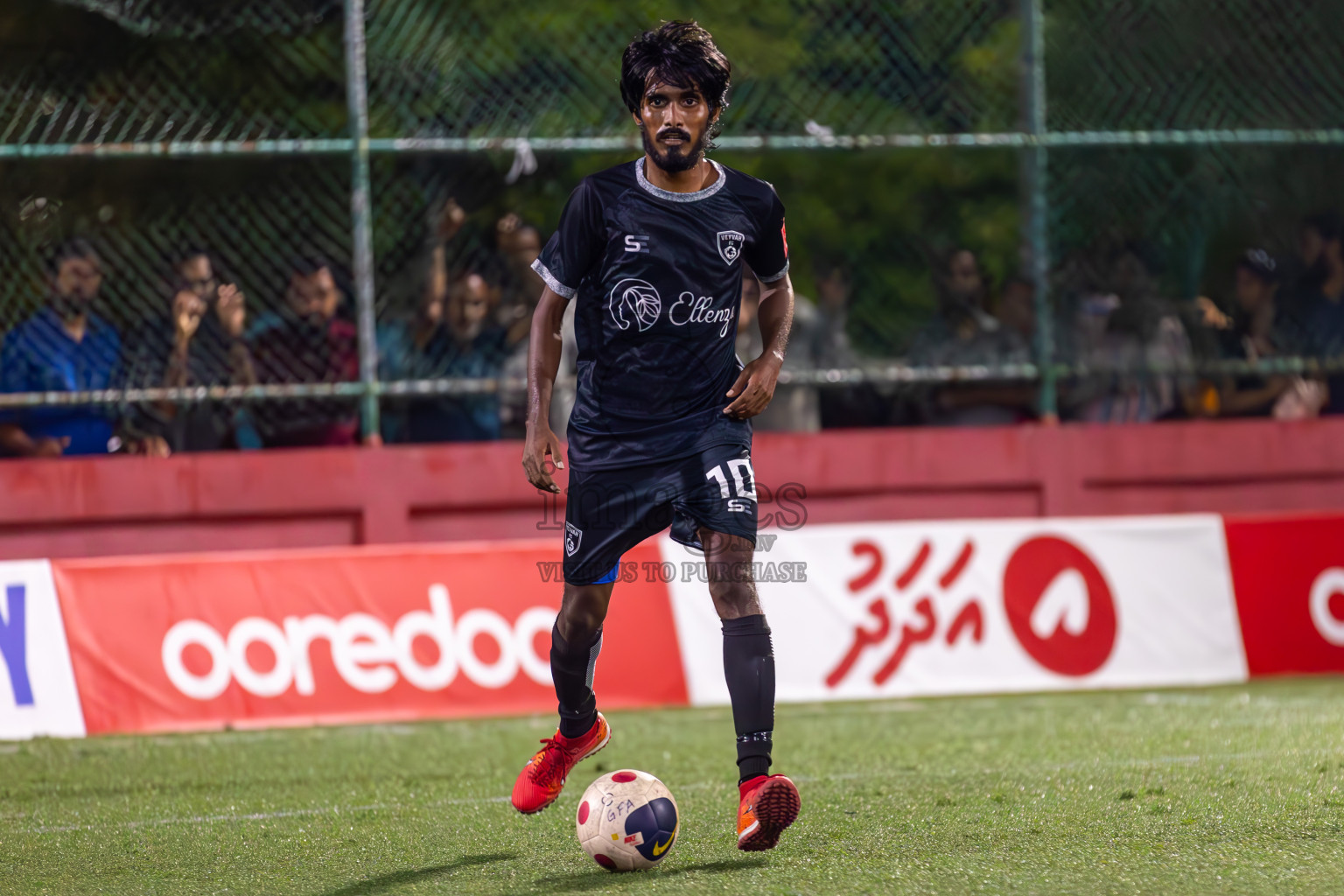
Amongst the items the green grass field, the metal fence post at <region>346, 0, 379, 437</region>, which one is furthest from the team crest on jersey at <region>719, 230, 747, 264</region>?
the metal fence post at <region>346, 0, 379, 437</region>

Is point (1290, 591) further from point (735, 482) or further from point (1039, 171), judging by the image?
point (735, 482)

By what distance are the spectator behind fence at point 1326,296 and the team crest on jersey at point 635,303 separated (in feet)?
24.3

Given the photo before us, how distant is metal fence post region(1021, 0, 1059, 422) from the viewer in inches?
406

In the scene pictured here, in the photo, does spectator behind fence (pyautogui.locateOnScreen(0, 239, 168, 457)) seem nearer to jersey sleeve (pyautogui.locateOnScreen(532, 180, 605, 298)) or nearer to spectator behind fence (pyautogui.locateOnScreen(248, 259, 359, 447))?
spectator behind fence (pyautogui.locateOnScreen(248, 259, 359, 447))

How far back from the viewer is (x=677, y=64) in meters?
4.37

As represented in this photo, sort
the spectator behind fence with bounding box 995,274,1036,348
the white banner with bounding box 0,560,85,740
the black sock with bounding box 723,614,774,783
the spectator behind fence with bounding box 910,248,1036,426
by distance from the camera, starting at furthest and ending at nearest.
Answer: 1. the spectator behind fence with bounding box 995,274,1036,348
2. the spectator behind fence with bounding box 910,248,1036,426
3. the white banner with bounding box 0,560,85,740
4. the black sock with bounding box 723,614,774,783

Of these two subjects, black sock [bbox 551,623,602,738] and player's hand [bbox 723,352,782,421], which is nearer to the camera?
player's hand [bbox 723,352,782,421]

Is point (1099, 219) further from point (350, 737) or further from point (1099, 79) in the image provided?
point (350, 737)

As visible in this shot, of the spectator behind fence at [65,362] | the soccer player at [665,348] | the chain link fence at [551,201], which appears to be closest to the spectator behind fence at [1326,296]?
the chain link fence at [551,201]

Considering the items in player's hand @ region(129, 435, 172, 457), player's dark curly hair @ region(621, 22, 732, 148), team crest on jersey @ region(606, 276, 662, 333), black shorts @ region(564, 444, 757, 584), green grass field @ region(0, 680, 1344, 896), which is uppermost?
player's dark curly hair @ region(621, 22, 732, 148)

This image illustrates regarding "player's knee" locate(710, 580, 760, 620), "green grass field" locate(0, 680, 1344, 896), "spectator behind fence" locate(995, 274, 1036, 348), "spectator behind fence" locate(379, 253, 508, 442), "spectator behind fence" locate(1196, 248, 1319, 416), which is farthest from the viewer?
"spectator behind fence" locate(1196, 248, 1319, 416)

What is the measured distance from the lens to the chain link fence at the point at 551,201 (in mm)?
9234

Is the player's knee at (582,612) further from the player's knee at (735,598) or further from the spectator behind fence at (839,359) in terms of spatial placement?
the spectator behind fence at (839,359)

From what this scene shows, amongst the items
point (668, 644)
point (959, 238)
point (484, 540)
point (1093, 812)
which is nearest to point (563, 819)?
point (1093, 812)
